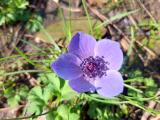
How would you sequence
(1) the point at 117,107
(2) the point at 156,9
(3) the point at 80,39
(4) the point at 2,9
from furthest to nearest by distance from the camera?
(2) the point at 156,9, (4) the point at 2,9, (1) the point at 117,107, (3) the point at 80,39

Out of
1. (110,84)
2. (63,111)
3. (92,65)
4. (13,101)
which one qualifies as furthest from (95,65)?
(13,101)

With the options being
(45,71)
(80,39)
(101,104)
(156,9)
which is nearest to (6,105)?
(45,71)

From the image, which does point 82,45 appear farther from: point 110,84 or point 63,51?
point 63,51

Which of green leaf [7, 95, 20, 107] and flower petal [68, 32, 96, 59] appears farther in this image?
green leaf [7, 95, 20, 107]

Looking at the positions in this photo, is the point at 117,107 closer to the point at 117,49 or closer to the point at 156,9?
the point at 117,49

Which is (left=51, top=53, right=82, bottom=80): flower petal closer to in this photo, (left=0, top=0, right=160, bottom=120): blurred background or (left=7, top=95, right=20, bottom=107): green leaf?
(left=0, top=0, right=160, bottom=120): blurred background

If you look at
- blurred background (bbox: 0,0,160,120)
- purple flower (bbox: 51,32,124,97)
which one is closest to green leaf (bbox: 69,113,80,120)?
blurred background (bbox: 0,0,160,120)

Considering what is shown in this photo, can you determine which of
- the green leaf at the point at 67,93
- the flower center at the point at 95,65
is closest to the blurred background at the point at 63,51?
the green leaf at the point at 67,93
